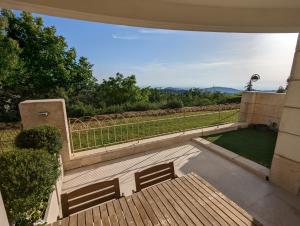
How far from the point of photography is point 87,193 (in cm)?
216

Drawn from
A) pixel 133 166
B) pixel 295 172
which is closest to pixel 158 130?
pixel 133 166

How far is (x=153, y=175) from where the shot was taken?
267cm

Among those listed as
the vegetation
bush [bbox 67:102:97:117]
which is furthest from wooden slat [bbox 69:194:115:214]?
bush [bbox 67:102:97:117]

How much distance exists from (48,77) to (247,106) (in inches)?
464

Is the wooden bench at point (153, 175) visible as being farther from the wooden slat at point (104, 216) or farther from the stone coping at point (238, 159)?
the stone coping at point (238, 159)

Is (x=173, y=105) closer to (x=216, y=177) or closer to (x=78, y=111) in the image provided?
(x=78, y=111)

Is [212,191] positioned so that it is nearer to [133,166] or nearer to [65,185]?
[133,166]

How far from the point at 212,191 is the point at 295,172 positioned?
236 cm

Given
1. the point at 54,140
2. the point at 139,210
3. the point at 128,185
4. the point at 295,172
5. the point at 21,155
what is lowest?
the point at 128,185

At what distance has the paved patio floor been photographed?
2.97 metres

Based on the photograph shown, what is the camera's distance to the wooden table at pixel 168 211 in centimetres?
181

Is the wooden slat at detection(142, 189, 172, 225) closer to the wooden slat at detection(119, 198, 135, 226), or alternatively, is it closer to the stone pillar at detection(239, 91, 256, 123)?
the wooden slat at detection(119, 198, 135, 226)

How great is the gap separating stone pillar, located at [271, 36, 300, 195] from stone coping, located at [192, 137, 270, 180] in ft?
1.14

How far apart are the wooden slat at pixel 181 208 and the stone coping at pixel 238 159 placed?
2.93 m
